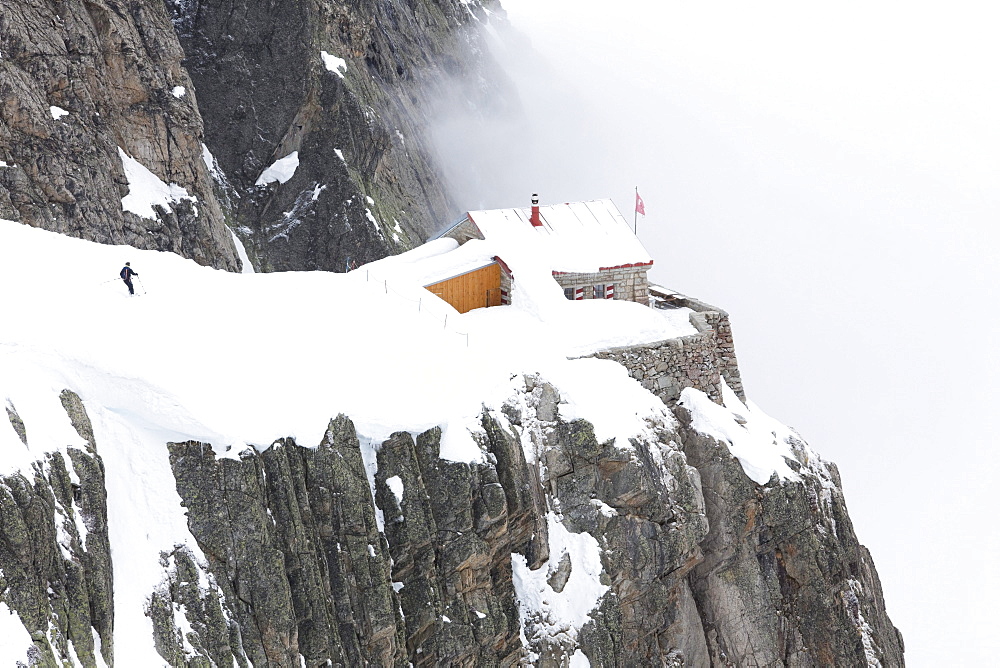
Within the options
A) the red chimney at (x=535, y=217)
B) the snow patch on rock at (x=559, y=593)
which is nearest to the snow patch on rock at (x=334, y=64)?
the red chimney at (x=535, y=217)

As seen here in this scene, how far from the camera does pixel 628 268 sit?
115 ft

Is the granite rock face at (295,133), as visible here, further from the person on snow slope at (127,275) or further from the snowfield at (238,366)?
the person on snow slope at (127,275)

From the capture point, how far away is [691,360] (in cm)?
3294

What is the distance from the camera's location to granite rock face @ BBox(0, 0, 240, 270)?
129ft

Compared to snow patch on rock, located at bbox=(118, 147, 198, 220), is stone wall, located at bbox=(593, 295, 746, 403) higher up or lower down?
lower down

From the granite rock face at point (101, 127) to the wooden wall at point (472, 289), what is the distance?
18647 mm

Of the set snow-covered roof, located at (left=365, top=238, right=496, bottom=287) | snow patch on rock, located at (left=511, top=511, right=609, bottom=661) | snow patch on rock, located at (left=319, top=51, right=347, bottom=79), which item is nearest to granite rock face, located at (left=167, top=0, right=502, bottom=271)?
snow patch on rock, located at (left=319, top=51, right=347, bottom=79)

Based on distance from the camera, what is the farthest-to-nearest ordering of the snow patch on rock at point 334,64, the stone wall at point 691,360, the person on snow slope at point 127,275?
1. the snow patch on rock at point 334,64
2. the stone wall at point 691,360
3. the person on snow slope at point 127,275

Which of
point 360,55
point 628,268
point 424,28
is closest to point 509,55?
point 424,28

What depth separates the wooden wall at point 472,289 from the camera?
32.3m

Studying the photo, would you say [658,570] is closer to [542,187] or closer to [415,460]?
[415,460]

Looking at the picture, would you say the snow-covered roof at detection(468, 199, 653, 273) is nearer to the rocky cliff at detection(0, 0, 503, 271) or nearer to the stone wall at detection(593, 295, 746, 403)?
the stone wall at detection(593, 295, 746, 403)

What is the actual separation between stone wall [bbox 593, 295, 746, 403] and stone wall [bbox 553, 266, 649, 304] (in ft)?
6.19

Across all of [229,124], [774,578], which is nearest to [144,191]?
[229,124]
